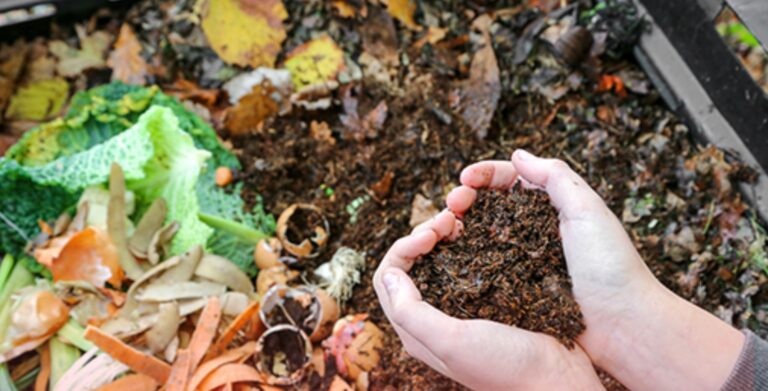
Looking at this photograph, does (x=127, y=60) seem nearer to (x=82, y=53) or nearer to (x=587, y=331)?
(x=82, y=53)

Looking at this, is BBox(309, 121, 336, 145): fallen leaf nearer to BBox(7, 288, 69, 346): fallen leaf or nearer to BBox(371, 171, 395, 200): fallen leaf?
BBox(371, 171, 395, 200): fallen leaf

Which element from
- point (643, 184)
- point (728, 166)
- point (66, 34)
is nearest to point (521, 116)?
point (643, 184)

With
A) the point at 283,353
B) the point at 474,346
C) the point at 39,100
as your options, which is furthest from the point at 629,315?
the point at 39,100

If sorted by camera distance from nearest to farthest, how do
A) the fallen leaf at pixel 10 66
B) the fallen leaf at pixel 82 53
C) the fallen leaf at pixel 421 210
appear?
the fallen leaf at pixel 421 210 → the fallen leaf at pixel 10 66 → the fallen leaf at pixel 82 53

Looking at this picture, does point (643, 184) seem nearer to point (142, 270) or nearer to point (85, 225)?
point (142, 270)

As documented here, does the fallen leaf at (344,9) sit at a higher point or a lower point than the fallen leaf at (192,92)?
higher

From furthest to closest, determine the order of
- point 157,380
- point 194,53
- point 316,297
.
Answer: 1. point 194,53
2. point 316,297
3. point 157,380

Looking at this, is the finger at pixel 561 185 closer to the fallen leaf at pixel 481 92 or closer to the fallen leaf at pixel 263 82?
the fallen leaf at pixel 481 92

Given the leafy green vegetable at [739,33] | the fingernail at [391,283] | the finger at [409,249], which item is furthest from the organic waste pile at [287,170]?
the leafy green vegetable at [739,33]
